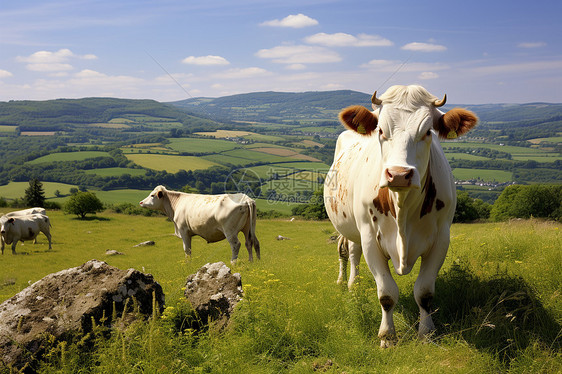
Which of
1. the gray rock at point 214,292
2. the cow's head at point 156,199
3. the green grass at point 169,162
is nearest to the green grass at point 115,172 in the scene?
the green grass at point 169,162

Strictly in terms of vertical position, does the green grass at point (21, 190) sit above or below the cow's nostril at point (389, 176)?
below

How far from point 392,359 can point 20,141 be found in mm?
234217

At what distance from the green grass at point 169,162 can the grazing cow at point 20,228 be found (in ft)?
184

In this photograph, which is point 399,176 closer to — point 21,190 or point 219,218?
point 219,218

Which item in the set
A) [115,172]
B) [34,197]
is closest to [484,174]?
[34,197]

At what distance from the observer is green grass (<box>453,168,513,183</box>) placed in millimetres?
72969

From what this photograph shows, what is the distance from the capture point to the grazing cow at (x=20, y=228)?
23.6 metres

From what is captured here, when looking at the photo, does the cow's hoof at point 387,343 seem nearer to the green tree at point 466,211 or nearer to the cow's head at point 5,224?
the cow's head at point 5,224

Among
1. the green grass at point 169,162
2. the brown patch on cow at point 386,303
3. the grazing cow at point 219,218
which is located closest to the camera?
the brown patch on cow at point 386,303

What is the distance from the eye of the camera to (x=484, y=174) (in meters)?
78.1

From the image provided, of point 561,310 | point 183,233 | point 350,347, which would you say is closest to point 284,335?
point 350,347

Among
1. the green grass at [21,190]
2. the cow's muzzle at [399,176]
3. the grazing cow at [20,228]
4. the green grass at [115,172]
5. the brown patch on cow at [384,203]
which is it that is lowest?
the green grass at [21,190]

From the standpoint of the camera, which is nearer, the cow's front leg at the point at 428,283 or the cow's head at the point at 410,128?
the cow's head at the point at 410,128

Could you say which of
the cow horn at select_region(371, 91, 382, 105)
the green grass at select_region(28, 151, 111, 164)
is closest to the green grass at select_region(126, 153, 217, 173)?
the green grass at select_region(28, 151, 111, 164)
